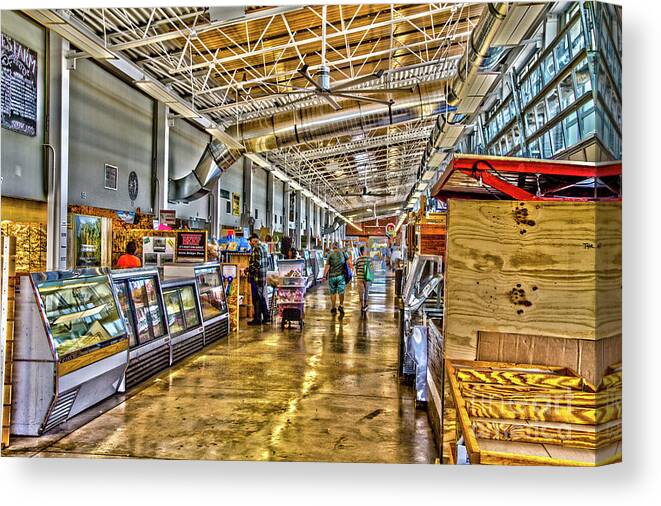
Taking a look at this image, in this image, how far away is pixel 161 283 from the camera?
6250mm

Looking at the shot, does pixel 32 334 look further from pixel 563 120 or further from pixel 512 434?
pixel 563 120

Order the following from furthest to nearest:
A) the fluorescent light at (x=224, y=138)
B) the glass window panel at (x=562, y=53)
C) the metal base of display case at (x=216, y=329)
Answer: the fluorescent light at (x=224, y=138) < the metal base of display case at (x=216, y=329) < the glass window panel at (x=562, y=53)

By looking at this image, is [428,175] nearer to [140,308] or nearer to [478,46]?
[478,46]

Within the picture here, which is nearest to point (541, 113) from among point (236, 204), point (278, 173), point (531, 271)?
point (531, 271)

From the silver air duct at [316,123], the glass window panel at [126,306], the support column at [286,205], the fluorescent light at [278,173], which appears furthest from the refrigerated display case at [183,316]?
the support column at [286,205]

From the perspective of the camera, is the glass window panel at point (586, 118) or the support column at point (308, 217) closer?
the glass window panel at point (586, 118)

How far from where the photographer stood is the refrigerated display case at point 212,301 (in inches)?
301

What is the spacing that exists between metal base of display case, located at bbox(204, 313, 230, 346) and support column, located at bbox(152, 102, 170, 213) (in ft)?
17.1

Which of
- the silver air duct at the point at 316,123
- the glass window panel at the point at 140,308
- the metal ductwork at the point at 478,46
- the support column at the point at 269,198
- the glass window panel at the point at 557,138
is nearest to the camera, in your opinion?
the glass window panel at the point at 140,308

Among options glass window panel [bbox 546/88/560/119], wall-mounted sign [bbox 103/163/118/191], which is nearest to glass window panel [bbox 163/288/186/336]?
wall-mounted sign [bbox 103/163/118/191]

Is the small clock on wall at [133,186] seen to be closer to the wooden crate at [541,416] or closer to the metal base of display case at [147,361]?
the metal base of display case at [147,361]

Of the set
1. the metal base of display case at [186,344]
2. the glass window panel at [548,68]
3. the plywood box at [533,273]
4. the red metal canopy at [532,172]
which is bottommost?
the metal base of display case at [186,344]

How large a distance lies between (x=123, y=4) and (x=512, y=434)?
13.3 ft

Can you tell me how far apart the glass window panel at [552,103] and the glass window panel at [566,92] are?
6.2 inches
